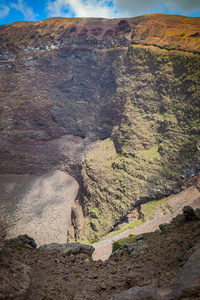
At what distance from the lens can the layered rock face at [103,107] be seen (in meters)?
30.0

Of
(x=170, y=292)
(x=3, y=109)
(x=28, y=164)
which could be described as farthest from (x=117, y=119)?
(x=170, y=292)

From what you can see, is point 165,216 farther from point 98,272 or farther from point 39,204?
point 39,204

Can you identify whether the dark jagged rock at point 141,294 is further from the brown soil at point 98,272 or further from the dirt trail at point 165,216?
the dirt trail at point 165,216

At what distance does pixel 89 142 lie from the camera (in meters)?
44.4

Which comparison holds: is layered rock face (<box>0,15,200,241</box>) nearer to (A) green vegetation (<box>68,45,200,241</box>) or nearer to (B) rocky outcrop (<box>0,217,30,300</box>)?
(A) green vegetation (<box>68,45,200,241</box>)

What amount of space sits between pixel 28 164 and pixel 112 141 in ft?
64.2

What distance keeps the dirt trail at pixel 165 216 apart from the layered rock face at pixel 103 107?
8.02 feet

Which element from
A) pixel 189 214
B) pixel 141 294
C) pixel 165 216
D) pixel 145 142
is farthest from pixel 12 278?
pixel 145 142

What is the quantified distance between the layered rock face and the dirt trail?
245 cm

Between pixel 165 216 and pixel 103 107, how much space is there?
30.0 metres

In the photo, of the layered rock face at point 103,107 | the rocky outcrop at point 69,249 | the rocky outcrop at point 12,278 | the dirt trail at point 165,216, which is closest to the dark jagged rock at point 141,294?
the rocky outcrop at point 12,278

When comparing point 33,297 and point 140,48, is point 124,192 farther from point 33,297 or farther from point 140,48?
point 140,48

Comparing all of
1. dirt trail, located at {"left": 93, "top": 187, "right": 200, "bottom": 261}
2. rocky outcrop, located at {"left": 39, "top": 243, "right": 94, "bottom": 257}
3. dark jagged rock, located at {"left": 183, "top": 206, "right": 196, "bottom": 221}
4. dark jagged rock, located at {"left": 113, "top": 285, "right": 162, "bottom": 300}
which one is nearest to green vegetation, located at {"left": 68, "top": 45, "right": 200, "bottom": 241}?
dirt trail, located at {"left": 93, "top": 187, "right": 200, "bottom": 261}

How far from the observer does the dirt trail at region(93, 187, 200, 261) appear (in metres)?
20.7
